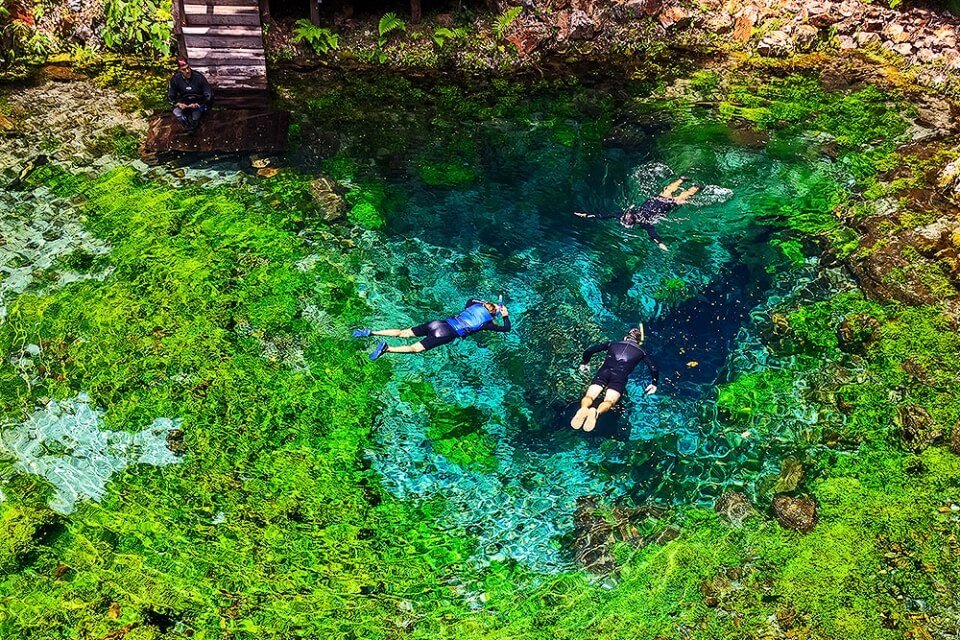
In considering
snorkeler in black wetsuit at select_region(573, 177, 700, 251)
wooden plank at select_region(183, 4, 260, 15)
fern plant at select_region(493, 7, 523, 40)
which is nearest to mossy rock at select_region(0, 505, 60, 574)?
snorkeler in black wetsuit at select_region(573, 177, 700, 251)

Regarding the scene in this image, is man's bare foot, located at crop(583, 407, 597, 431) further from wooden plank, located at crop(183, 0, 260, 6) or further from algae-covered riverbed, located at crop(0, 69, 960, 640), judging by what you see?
wooden plank, located at crop(183, 0, 260, 6)

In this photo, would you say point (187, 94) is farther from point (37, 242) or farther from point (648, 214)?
point (648, 214)

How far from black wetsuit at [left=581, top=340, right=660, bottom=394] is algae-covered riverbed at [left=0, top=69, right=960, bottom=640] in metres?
0.58

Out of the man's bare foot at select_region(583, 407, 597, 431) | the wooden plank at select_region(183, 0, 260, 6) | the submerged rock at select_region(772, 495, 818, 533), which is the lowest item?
the submerged rock at select_region(772, 495, 818, 533)

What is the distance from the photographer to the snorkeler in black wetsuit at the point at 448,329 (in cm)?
1113

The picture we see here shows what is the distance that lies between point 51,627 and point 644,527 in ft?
22.4

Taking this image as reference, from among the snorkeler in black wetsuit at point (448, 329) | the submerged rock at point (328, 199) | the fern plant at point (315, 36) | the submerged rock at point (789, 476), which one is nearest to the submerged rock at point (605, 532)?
the submerged rock at point (789, 476)

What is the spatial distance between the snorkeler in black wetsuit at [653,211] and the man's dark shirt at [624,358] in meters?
3.12

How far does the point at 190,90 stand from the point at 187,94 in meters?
0.11

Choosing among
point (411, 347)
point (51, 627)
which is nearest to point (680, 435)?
point (411, 347)

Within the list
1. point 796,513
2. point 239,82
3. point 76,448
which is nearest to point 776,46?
point 239,82

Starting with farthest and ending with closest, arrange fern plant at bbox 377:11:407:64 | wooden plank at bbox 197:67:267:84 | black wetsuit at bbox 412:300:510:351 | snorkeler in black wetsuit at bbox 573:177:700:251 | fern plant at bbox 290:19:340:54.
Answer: fern plant at bbox 377:11:407:64, fern plant at bbox 290:19:340:54, wooden plank at bbox 197:67:267:84, snorkeler in black wetsuit at bbox 573:177:700:251, black wetsuit at bbox 412:300:510:351

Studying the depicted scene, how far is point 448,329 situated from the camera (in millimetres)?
11164

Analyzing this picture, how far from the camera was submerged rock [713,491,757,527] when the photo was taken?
373 inches
